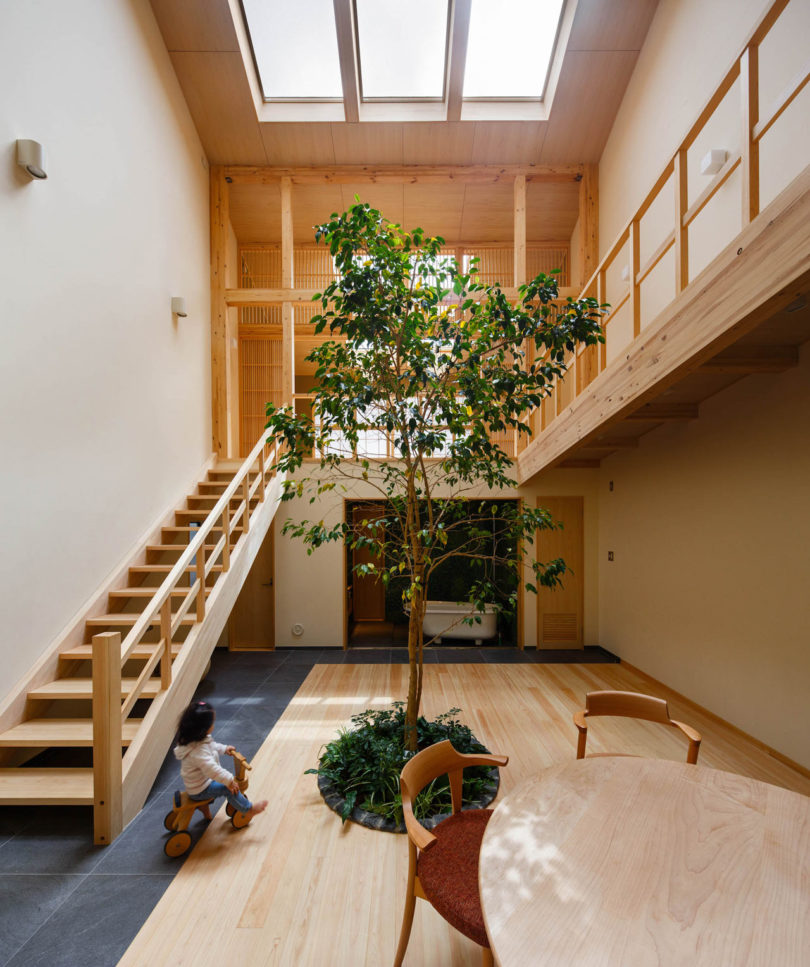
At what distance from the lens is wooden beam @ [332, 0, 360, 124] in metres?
5.49

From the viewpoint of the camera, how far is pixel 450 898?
166 cm

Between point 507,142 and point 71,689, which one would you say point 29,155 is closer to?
point 71,689

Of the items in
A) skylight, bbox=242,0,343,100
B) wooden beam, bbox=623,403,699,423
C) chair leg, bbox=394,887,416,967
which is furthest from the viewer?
skylight, bbox=242,0,343,100

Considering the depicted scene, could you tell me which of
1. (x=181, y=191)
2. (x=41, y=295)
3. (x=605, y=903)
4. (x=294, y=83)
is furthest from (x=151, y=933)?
(x=294, y=83)

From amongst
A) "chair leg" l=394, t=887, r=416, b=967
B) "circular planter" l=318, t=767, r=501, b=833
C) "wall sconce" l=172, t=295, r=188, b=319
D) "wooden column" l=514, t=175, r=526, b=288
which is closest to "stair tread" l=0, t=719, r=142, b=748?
"circular planter" l=318, t=767, r=501, b=833

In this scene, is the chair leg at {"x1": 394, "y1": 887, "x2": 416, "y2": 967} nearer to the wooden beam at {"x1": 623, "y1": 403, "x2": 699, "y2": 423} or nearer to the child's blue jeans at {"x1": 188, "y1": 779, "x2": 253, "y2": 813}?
the child's blue jeans at {"x1": 188, "y1": 779, "x2": 253, "y2": 813}

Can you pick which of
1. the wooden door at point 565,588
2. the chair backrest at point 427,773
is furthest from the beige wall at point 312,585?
the chair backrest at point 427,773

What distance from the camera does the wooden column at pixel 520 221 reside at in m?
6.88

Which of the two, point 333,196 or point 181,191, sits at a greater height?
point 333,196

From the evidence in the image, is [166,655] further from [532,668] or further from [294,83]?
[294,83]

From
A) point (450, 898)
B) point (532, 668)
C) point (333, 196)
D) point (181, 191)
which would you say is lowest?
point (532, 668)

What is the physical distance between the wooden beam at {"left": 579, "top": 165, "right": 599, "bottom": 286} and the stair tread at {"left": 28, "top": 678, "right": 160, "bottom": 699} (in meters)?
6.62

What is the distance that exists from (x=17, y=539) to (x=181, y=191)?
178 inches

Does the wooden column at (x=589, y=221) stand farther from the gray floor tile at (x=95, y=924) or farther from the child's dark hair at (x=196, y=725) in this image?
the gray floor tile at (x=95, y=924)
